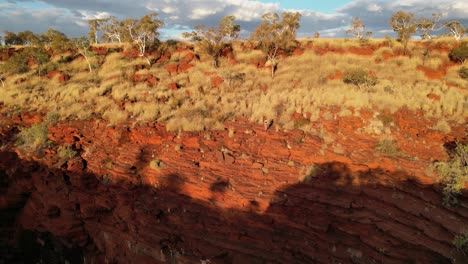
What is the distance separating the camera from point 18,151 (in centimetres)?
1014

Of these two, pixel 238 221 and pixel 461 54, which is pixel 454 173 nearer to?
pixel 238 221

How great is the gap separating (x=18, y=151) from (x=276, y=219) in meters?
9.43

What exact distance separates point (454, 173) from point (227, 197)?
5.66 m

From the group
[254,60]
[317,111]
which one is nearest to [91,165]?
[317,111]

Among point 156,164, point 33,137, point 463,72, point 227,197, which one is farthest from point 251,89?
point 463,72

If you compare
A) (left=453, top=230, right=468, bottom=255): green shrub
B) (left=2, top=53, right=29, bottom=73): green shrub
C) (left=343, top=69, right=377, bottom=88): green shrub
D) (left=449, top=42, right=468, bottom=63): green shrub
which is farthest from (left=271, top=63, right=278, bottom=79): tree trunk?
(left=2, top=53, right=29, bottom=73): green shrub

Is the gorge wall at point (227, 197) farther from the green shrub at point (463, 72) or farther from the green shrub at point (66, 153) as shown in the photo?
the green shrub at point (463, 72)

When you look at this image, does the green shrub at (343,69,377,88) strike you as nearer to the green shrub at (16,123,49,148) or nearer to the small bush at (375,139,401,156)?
the small bush at (375,139,401,156)

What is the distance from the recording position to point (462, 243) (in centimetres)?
552

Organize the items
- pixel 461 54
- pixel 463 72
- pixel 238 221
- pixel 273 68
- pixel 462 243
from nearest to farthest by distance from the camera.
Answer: pixel 462 243, pixel 238 221, pixel 463 72, pixel 461 54, pixel 273 68

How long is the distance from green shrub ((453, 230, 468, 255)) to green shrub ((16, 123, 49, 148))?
12.3 meters

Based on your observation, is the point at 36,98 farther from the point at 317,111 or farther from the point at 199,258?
the point at 317,111

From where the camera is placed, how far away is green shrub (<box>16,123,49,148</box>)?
33.7 ft

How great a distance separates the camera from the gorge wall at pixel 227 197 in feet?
21.1
